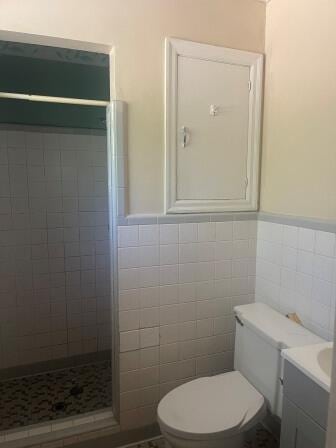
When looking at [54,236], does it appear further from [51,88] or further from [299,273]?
[299,273]

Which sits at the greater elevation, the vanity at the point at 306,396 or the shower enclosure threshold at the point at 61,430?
the vanity at the point at 306,396

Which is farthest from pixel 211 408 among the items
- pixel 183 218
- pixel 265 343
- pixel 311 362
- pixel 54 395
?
pixel 54 395

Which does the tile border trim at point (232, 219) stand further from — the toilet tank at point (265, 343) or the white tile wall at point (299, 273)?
the toilet tank at point (265, 343)

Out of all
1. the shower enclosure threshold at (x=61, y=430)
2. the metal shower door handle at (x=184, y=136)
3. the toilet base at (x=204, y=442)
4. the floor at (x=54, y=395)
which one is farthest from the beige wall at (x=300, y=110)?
the floor at (x=54, y=395)

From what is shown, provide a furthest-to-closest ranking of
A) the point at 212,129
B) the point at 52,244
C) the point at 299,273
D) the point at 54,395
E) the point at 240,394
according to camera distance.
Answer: the point at 52,244
the point at 54,395
the point at 212,129
the point at 299,273
the point at 240,394

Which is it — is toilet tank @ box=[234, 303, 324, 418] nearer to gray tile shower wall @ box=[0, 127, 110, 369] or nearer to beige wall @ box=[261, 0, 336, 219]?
beige wall @ box=[261, 0, 336, 219]

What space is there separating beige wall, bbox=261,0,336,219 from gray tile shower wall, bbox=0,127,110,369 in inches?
50.7

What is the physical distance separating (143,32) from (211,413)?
5.96ft

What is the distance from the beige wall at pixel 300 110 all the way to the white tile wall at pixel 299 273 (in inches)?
5.0

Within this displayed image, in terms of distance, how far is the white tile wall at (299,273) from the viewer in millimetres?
1457

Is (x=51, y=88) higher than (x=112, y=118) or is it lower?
higher

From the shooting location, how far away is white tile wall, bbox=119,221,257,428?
1.69 m

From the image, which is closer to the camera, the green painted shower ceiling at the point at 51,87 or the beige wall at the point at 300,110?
the beige wall at the point at 300,110

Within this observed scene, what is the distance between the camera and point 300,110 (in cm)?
157
